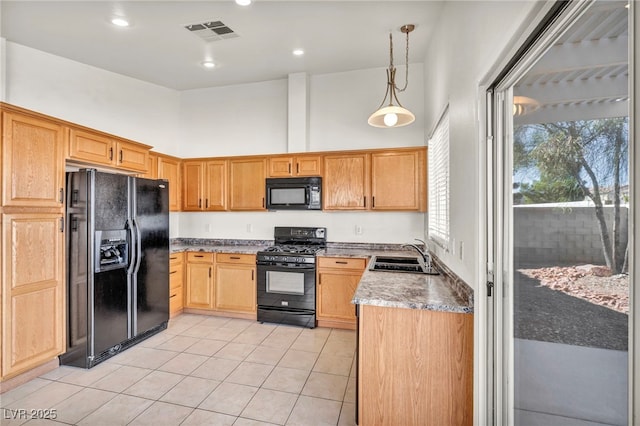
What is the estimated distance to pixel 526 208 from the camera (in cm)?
132

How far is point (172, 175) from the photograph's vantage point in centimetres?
425

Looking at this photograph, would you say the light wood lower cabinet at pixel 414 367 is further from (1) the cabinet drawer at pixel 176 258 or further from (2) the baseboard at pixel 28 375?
(1) the cabinet drawer at pixel 176 258

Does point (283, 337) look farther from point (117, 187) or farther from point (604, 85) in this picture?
point (604, 85)

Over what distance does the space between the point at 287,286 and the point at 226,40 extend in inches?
115

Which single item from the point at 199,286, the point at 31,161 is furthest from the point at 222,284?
the point at 31,161

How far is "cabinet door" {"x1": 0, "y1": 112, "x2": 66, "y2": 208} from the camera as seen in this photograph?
7.50 feet

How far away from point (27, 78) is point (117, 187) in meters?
1.53

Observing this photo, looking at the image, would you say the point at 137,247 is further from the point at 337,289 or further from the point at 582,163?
the point at 582,163

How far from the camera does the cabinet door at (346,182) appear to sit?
3773 mm

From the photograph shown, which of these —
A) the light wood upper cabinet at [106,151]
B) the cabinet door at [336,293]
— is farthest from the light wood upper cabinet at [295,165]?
the light wood upper cabinet at [106,151]

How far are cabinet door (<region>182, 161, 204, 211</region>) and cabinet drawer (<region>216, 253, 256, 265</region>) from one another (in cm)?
88

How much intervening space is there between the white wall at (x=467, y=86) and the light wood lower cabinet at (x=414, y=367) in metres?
0.36

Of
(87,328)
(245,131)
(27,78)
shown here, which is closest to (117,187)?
(87,328)

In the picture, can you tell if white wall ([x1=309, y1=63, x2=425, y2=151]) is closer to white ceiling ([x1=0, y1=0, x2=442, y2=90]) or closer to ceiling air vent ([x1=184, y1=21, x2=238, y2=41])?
white ceiling ([x1=0, y1=0, x2=442, y2=90])
